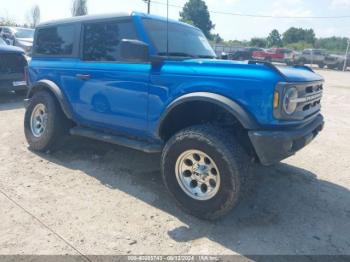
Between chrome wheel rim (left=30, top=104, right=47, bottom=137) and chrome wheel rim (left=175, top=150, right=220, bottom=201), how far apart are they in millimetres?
2640

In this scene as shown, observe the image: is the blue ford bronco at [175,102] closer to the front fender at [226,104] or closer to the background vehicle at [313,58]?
the front fender at [226,104]

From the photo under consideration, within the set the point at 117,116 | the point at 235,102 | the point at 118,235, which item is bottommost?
the point at 118,235

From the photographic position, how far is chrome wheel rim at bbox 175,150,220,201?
3494 millimetres

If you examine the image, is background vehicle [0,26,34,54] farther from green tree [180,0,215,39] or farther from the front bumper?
green tree [180,0,215,39]

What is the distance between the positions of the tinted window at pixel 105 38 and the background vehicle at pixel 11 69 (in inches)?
194

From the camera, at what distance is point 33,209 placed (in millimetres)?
3621

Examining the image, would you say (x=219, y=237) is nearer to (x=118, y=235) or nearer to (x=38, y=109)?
(x=118, y=235)

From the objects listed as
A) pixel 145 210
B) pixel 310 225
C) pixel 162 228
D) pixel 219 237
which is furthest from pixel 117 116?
pixel 310 225

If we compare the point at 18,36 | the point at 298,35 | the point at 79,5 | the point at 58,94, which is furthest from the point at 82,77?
the point at 298,35

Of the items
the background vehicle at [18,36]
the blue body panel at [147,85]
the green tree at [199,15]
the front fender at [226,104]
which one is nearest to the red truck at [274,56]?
the blue body panel at [147,85]

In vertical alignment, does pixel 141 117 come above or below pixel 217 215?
above

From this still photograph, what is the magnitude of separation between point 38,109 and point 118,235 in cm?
299

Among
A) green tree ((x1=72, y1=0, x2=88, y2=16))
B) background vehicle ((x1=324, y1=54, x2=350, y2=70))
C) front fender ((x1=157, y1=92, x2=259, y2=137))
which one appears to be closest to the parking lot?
front fender ((x1=157, y1=92, x2=259, y2=137))

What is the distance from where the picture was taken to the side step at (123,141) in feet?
13.2
